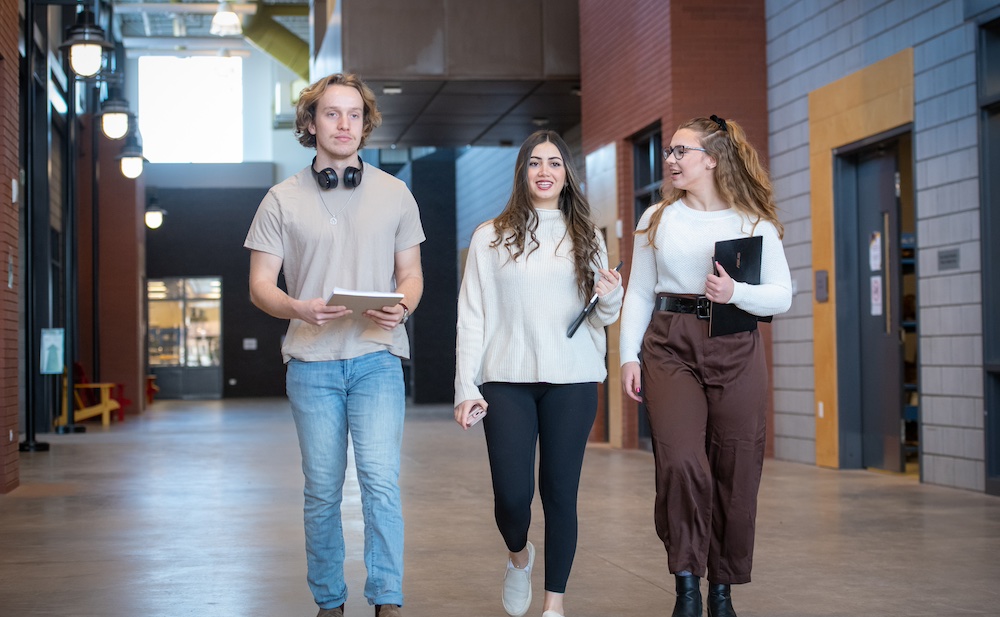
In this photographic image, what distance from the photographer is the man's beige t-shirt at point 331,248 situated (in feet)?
11.1

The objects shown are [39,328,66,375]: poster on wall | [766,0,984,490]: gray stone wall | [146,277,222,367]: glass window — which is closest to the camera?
[766,0,984,490]: gray stone wall

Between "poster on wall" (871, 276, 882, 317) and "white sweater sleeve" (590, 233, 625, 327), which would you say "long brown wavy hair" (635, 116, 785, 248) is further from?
"poster on wall" (871, 276, 882, 317)

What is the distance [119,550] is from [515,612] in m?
2.46

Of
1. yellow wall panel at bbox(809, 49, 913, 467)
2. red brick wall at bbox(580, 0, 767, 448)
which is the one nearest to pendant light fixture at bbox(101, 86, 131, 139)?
red brick wall at bbox(580, 0, 767, 448)

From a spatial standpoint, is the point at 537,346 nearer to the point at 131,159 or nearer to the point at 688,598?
the point at 688,598

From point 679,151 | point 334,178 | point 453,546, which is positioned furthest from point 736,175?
point 453,546

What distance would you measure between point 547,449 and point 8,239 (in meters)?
5.52

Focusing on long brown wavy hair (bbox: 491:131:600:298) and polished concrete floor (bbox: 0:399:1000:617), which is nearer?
long brown wavy hair (bbox: 491:131:600:298)

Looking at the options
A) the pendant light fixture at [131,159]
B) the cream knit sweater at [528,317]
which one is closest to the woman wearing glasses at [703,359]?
the cream knit sweater at [528,317]

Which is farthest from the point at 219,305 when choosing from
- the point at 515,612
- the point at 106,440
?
the point at 515,612

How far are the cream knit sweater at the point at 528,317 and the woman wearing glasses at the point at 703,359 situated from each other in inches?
6.1

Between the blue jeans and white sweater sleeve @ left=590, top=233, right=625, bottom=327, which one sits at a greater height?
white sweater sleeve @ left=590, top=233, right=625, bottom=327

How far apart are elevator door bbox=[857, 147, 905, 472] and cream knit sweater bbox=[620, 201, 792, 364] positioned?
5.00m

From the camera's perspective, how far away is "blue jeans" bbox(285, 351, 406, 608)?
11.0ft
